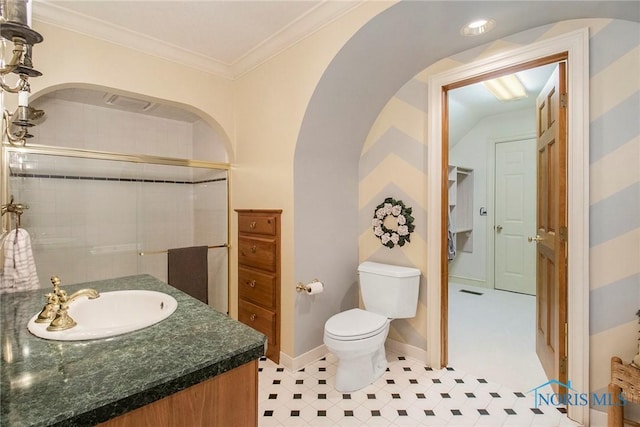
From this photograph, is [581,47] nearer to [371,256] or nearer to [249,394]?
[371,256]

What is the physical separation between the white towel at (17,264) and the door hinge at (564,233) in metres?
3.04

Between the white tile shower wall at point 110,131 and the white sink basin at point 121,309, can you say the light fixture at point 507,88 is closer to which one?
the white sink basin at point 121,309

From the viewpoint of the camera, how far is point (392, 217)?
98.5 inches

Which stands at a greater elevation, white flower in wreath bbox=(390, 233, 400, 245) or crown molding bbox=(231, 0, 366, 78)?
crown molding bbox=(231, 0, 366, 78)

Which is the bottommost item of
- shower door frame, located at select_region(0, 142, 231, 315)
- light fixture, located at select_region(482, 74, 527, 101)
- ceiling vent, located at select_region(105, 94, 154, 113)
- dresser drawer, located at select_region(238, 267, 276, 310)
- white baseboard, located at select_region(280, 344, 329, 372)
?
white baseboard, located at select_region(280, 344, 329, 372)

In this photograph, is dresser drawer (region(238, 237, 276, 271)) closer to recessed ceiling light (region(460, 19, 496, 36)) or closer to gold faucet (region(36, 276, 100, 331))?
gold faucet (region(36, 276, 100, 331))

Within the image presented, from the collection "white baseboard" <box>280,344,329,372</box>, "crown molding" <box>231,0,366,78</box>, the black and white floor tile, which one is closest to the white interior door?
the black and white floor tile

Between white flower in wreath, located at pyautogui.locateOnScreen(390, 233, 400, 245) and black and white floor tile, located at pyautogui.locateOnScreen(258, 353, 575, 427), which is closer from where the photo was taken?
black and white floor tile, located at pyautogui.locateOnScreen(258, 353, 575, 427)

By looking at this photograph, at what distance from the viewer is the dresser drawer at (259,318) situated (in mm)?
2460

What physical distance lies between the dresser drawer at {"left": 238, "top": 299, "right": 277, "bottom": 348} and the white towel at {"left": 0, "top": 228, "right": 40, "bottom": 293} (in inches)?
57.8

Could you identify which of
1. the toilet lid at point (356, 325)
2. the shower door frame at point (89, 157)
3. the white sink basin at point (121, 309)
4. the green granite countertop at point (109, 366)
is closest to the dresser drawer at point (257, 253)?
the shower door frame at point (89, 157)

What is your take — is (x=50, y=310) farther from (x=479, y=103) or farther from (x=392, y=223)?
(x=479, y=103)

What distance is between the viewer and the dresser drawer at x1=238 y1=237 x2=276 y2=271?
2.47 metres

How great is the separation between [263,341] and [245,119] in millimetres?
2293
